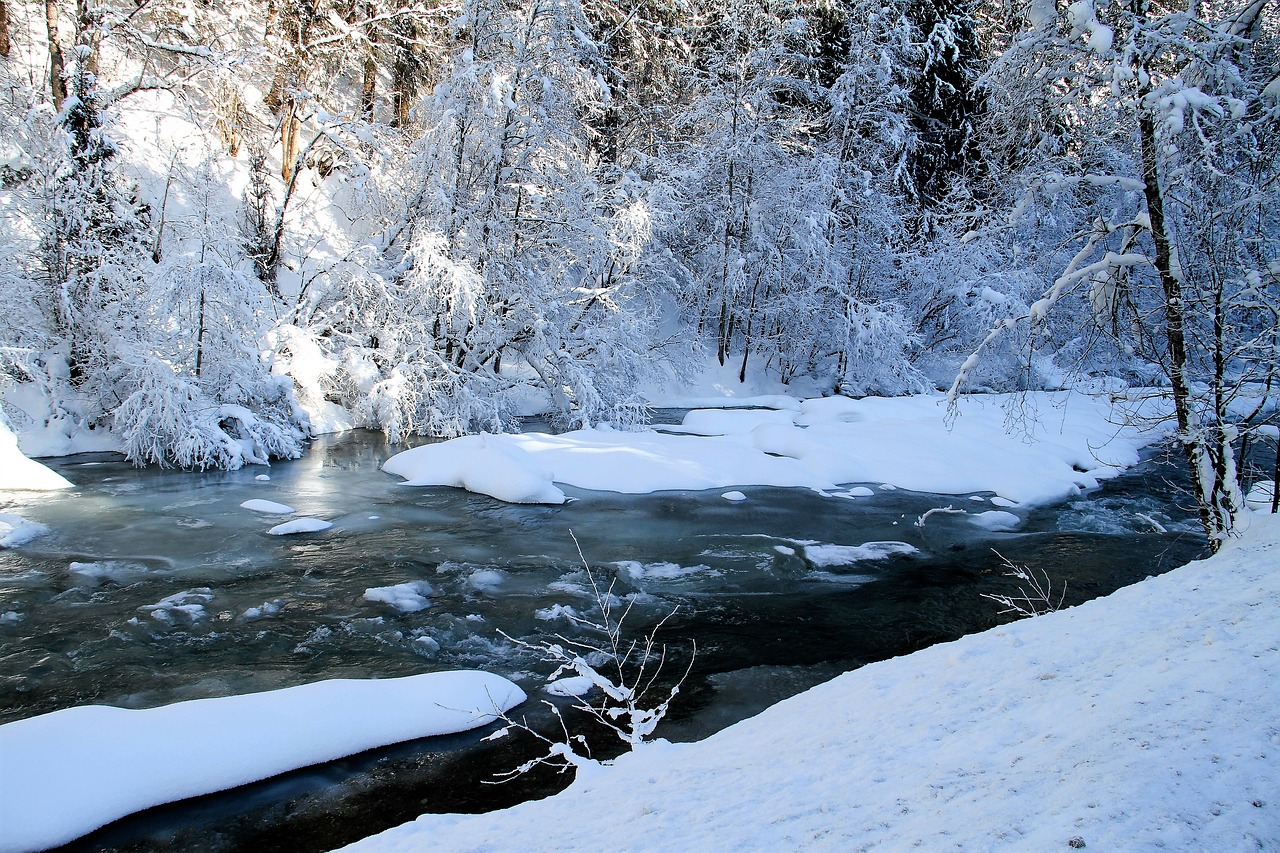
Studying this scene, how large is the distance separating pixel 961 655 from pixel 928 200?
77.6ft

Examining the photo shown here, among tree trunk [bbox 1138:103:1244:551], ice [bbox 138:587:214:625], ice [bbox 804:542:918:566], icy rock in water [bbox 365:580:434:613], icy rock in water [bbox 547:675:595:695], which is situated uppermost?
tree trunk [bbox 1138:103:1244:551]

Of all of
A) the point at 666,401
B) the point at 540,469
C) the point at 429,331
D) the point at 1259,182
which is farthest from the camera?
the point at 666,401

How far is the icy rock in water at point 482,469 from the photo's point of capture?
9766mm

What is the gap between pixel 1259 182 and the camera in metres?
5.20

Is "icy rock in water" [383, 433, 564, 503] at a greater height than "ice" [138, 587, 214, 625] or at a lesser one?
greater

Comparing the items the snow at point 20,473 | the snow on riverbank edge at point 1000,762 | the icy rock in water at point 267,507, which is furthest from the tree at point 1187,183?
the snow at point 20,473

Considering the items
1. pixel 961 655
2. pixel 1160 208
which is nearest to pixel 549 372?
pixel 1160 208

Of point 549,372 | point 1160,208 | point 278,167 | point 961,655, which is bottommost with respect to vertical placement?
point 961,655

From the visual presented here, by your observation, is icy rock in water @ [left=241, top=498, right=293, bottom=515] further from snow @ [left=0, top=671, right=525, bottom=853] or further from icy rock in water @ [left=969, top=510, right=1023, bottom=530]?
icy rock in water @ [left=969, top=510, right=1023, bottom=530]

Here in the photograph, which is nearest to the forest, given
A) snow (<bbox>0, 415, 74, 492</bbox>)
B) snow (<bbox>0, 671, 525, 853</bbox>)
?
snow (<bbox>0, 415, 74, 492</bbox>)

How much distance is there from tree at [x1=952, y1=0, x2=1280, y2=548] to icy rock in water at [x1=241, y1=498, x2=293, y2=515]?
26.0ft

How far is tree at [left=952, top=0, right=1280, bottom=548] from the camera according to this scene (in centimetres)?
505

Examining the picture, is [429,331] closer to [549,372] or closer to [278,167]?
[549,372]

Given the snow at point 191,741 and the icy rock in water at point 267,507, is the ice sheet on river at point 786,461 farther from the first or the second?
the snow at point 191,741
